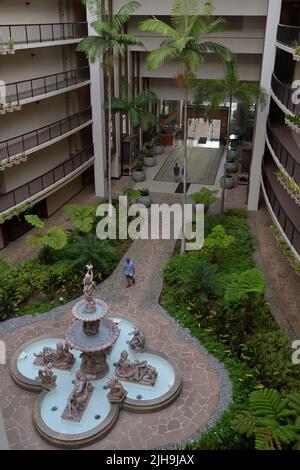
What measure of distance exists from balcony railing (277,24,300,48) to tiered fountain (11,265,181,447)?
14.9 m

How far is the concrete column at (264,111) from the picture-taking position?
77.9 feet

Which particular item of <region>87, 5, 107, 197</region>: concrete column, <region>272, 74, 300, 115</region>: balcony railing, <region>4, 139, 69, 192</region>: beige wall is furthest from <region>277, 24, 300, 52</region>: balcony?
<region>4, 139, 69, 192</region>: beige wall

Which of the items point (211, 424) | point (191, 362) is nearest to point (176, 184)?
point (191, 362)

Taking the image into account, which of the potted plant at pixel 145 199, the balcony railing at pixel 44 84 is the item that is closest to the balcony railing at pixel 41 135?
the balcony railing at pixel 44 84

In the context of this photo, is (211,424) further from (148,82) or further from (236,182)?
(148,82)

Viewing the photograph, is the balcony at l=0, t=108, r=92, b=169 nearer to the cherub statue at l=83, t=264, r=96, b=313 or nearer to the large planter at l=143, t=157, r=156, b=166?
the large planter at l=143, t=157, r=156, b=166

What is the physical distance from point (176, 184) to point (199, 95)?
30.8ft

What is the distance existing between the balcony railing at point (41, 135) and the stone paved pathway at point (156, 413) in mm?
8440

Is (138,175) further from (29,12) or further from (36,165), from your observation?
(29,12)

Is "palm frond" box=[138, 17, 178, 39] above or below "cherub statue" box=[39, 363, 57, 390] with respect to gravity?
above

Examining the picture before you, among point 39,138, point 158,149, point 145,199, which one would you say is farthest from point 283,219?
point 158,149

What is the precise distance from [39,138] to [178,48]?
1007 centimetres

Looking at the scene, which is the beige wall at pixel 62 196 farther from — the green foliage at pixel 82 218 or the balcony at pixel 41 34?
the balcony at pixel 41 34

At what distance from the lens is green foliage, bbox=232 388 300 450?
10.9 metres
